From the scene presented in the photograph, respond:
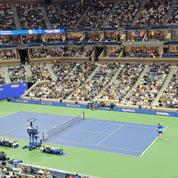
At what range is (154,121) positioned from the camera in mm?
47281

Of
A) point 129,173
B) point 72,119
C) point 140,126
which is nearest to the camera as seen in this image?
point 129,173

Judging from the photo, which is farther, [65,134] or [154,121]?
[154,121]

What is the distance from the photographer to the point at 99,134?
139 feet

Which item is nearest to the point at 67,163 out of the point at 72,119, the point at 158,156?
the point at 158,156

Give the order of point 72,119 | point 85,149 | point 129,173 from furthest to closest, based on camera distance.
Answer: point 72,119 < point 85,149 < point 129,173

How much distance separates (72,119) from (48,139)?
7532 mm

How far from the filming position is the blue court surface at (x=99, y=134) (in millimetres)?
38188

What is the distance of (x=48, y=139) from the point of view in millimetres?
41312

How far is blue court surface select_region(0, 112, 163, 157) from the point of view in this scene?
3819 centimetres

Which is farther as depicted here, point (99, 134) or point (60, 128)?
point (60, 128)

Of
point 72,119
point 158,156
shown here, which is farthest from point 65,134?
point 158,156

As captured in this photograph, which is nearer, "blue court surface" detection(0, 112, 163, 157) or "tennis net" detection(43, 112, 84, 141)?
"blue court surface" detection(0, 112, 163, 157)

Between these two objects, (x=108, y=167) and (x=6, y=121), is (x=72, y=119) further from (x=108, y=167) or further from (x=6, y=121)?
(x=108, y=167)

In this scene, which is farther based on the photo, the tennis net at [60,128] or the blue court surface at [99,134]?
the tennis net at [60,128]
